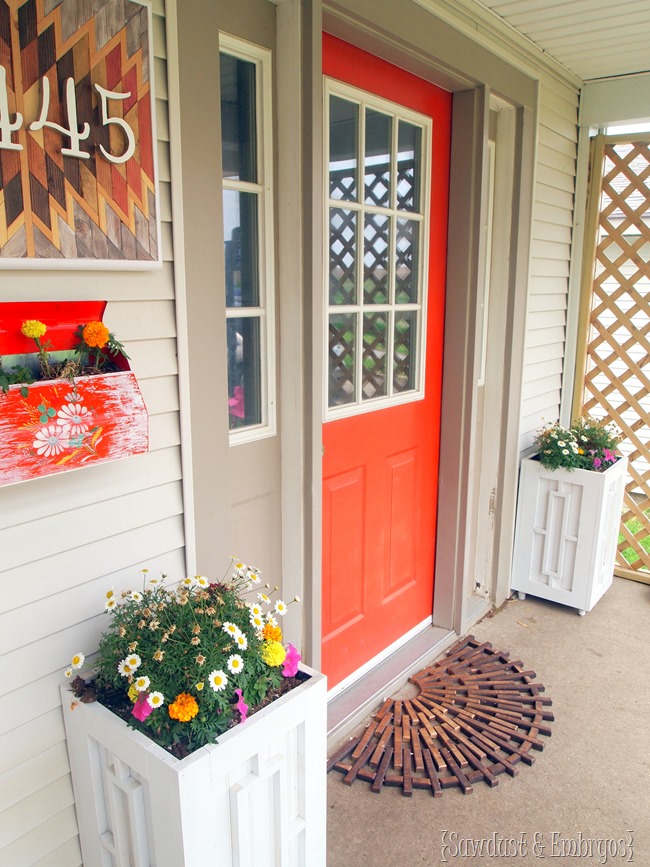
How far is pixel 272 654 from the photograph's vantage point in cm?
134

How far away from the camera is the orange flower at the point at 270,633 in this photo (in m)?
1.37

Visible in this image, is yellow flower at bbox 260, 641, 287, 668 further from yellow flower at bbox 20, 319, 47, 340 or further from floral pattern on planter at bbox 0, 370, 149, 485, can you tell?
yellow flower at bbox 20, 319, 47, 340

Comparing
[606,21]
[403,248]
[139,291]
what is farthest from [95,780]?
[606,21]

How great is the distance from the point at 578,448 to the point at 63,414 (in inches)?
102

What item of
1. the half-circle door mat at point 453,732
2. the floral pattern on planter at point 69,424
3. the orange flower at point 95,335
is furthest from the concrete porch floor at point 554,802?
the orange flower at point 95,335

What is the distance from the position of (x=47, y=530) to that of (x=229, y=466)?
53cm

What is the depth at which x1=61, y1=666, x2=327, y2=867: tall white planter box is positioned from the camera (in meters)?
1.17

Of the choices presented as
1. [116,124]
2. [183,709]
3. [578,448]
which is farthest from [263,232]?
[578,448]

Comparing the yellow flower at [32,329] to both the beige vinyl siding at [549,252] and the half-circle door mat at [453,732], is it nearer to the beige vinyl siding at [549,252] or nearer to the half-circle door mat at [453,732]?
the half-circle door mat at [453,732]

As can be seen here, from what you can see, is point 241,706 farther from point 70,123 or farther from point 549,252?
point 549,252

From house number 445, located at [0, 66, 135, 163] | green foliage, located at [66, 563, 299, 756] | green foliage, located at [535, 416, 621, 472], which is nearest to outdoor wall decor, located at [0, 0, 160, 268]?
house number 445, located at [0, 66, 135, 163]

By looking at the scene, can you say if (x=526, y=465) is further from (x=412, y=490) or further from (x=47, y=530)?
(x=47, y=530)

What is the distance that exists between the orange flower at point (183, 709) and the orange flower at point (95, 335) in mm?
659

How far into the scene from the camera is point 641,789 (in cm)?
207
